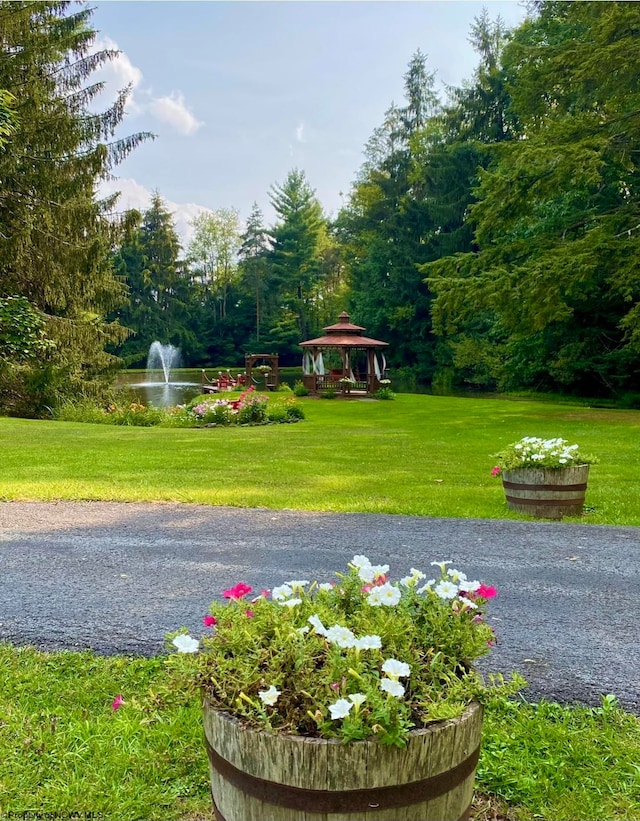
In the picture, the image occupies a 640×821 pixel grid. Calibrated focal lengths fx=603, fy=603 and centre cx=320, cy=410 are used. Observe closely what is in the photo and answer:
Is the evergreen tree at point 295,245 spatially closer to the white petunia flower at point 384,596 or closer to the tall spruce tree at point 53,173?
the tall spruce tree at point 53,173

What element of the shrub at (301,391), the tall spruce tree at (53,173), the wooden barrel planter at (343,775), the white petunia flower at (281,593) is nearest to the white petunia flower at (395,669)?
the wooden barrel planter at (343,775)

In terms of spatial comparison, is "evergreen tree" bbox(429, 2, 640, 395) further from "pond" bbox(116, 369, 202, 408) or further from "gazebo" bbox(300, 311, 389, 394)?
"pond" bbox(116, 369, 202, 408)

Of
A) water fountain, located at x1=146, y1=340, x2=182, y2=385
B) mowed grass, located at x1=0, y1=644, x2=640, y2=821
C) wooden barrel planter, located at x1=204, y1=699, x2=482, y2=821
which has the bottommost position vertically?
mowed grass, located at x1=0, y1=644, x2=640, y2=821

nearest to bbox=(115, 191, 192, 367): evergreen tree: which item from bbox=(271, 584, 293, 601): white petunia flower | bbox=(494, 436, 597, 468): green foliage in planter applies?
bbox=(494, 436, 597, 468): green foliage in planter

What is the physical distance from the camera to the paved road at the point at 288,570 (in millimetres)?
2754

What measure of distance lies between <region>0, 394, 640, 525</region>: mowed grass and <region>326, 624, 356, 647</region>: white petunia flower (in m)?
4.11

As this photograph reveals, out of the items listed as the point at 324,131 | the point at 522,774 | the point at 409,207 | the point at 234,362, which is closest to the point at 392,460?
the point at 522,774

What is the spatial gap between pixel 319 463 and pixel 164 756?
246 inches

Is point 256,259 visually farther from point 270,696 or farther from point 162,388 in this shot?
point 270,696

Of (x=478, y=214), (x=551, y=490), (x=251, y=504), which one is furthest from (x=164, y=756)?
(x=478, y=214)

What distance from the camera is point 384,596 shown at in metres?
1.60

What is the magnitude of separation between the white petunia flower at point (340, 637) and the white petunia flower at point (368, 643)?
1 centimetres

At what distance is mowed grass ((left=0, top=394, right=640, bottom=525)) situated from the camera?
5.97 m

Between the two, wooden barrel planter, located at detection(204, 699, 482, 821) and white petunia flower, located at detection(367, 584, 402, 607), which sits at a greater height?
white petunia flower, located at detection(367, 584, 402, 607)
